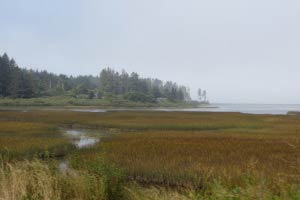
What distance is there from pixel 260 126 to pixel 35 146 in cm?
2462

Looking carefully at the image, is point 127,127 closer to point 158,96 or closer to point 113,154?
point 113,154

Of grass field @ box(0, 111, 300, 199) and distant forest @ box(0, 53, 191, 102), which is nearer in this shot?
grass field @ box(0, 111, 300, 199)

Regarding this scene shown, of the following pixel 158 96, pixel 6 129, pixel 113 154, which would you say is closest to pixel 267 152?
pixel 113 154

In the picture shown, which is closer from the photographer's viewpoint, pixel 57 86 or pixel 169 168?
pixel 169 168

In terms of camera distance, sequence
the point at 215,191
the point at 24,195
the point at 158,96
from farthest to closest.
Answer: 1. the point at 158,96
2. the point at 24,195
3. the point at 215,191

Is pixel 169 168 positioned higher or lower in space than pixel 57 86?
lower

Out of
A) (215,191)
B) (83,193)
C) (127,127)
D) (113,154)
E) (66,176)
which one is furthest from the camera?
(127,127)

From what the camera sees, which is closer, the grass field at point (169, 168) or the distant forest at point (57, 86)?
the grass field at point (169, 168)

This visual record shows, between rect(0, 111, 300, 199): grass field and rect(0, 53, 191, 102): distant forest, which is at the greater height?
rect(0, 53, 191, 102): distant forest

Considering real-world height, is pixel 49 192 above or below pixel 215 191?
below

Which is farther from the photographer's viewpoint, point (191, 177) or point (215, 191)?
point (191, 177)

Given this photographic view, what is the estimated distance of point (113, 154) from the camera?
661 inches

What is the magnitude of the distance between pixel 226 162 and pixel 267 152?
4218 millimetres

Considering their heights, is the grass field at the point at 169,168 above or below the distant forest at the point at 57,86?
below
